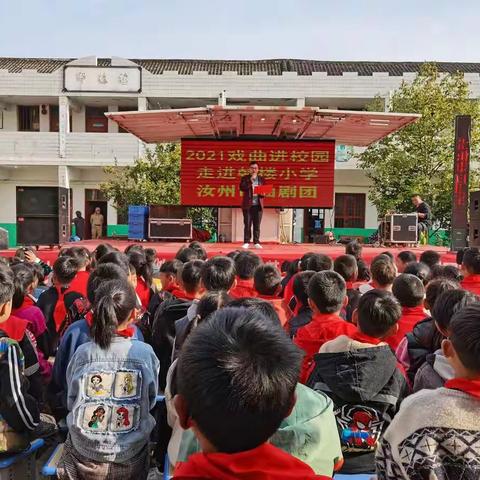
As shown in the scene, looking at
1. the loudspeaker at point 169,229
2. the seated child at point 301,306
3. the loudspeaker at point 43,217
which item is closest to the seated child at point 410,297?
the seated child at point 301,306

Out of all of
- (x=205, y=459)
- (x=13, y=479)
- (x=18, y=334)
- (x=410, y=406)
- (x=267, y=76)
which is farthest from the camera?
(x=267, y=76)

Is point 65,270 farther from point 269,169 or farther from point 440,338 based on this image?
point 269,169

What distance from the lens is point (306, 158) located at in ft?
37.0

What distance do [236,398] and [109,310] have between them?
126 cm

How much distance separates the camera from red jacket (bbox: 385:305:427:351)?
2648 mm

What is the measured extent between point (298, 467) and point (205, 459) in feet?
0.55

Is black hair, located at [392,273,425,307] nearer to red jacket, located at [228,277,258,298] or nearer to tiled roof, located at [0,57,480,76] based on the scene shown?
red jacket, located at [228,277,258,298]

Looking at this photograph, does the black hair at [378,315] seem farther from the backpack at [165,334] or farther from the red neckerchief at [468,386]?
the backpack at [165,334]

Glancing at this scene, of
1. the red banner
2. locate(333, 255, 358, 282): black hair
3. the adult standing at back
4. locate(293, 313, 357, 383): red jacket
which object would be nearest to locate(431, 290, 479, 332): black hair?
locate(293, 313, 357, 383): red jacket

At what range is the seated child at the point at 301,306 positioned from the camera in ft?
9.46

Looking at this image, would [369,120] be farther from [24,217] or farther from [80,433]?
[80,433]

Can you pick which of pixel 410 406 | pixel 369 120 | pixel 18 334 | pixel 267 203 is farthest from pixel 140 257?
pixel 267 203

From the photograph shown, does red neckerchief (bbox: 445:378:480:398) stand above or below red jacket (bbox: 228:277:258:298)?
above

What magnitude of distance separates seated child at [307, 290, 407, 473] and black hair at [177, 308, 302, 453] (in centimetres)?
91
